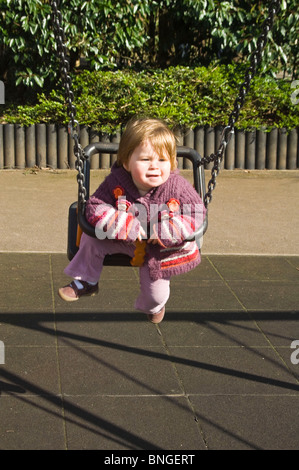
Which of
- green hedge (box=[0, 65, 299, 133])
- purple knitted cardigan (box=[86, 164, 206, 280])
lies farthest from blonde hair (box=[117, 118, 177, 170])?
green hedge (box=[0, 65, 299, 133])

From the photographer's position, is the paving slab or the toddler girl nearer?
the toddler girl

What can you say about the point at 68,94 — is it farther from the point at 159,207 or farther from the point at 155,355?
the point at 155,355

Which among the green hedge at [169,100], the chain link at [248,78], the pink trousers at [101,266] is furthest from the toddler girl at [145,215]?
the green hedge at [169,100]

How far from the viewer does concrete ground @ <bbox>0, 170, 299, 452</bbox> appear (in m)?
3.57

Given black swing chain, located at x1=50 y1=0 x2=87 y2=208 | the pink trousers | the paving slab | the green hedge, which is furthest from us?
the green hedge

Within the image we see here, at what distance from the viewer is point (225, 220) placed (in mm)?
7789

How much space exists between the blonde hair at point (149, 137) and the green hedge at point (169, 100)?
22.4ft

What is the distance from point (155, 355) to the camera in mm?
4426

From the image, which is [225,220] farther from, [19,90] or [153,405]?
[19,90]

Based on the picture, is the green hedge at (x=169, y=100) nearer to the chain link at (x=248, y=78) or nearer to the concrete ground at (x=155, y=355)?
the concrete ground at (x=155, y=355)

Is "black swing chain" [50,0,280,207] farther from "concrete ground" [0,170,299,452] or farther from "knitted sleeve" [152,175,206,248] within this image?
"concrete ground" [0,170,299,452]

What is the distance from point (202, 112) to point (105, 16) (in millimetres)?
1893
